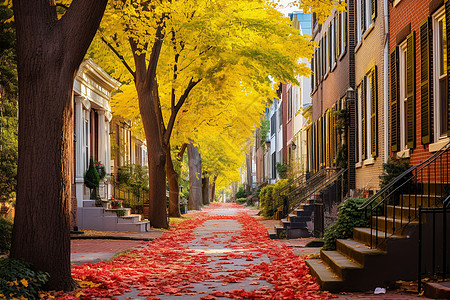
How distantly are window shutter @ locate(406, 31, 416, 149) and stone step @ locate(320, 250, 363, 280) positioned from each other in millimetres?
3268

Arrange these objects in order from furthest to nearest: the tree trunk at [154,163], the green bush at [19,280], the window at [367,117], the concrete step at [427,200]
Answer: the tree trunk at [154,163], the window at [367,117], the concrete step at [427,200], the green bush at [19,280]

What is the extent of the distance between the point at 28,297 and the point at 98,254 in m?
6.08

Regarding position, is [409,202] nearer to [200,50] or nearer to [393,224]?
[393,224]

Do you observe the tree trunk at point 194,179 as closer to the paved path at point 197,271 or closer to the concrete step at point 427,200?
the paved path at point 197,271

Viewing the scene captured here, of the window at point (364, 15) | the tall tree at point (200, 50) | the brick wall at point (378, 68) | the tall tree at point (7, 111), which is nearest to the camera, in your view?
the tall tree at point (7, 111)

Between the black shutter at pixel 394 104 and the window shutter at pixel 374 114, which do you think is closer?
the black shutter at pixel 394 104

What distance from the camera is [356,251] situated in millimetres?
9273

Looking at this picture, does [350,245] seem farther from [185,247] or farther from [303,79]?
[303,79]

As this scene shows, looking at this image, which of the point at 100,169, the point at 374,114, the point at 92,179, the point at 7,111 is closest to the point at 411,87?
the point at 374,114

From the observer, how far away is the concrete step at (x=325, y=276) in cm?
877

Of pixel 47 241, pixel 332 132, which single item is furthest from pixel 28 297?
pixel 332 132

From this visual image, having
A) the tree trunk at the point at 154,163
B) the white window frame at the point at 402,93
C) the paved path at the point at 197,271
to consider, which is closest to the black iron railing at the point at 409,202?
the paved path at the point at 197,271

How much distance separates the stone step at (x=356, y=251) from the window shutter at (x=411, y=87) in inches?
118

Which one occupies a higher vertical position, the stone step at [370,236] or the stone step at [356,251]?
the stone step at [370,236]
